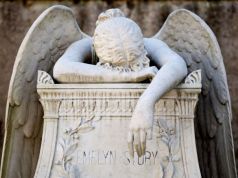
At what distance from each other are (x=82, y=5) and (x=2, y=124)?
1582 mm

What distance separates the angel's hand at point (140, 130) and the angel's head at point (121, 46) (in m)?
0.56

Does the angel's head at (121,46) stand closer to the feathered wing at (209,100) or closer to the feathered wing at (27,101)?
the feathered wing at (27,101)

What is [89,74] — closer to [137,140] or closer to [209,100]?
[137,140]

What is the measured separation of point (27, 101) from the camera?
4.52 metres

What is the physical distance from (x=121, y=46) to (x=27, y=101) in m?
0.88

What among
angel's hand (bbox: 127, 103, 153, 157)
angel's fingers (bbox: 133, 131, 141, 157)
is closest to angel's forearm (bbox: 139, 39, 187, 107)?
angel's hand (bbox: 127, 103, 153, 157)

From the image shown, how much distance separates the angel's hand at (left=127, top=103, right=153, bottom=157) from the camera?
12.1 ft

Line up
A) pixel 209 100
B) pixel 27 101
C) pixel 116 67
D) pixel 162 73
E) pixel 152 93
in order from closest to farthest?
pixel 152 93, pixel 162 73, pixel 116 67, pixel 27 101, pixel 209 100

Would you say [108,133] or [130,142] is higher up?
[108,133]

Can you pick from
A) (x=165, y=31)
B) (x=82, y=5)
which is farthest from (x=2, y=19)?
(x=165, y=31)

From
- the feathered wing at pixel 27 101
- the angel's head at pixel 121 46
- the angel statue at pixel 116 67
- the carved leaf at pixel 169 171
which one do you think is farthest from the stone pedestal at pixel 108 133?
the feathered wing at pixel 27 101

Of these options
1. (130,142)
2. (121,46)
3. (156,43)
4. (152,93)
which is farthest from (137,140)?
(156,43)

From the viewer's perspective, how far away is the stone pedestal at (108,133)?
156 inches

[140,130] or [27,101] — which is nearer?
[140,130]
